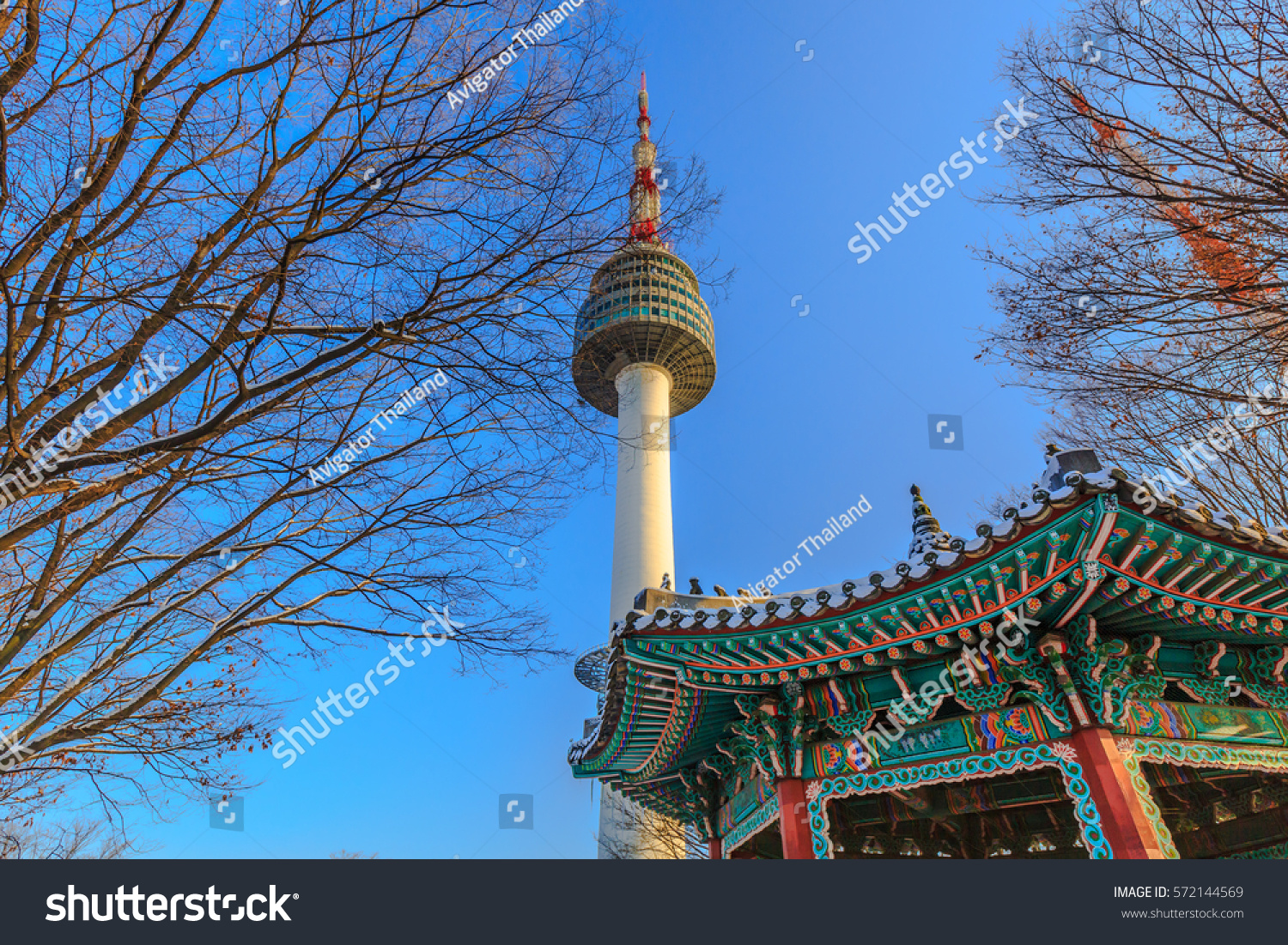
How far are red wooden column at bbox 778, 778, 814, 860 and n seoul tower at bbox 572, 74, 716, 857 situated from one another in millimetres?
26575

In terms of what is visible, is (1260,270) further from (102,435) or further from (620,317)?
(620,317)

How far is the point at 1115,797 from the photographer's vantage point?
5.61m

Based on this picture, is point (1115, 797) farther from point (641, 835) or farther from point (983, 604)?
point (641, 835)

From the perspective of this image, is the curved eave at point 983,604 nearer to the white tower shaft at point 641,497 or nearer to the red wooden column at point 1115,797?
the red wooden column at point 1115,797

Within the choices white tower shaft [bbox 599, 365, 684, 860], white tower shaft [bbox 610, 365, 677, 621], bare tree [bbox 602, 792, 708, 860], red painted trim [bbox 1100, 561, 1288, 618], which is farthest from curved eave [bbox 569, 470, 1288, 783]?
white tower shaft [bbox 610, 365, 677, 621]

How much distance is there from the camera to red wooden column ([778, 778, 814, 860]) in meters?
6.69

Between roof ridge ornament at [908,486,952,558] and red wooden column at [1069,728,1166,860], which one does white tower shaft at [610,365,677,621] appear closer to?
roof ridge ornament at [908,486,952,558]

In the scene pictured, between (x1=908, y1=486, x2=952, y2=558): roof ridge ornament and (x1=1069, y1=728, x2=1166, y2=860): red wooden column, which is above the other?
(x1=908, y1=486, x2=952, y2=558): roof ridge ornament

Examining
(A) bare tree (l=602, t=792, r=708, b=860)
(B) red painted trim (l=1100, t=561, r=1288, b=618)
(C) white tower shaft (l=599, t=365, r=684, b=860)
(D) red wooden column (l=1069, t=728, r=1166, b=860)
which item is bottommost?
(D) red wooden column (l=1069, t=728, r=1166, b=860)

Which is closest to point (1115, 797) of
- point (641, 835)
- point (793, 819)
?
point (793, 819)

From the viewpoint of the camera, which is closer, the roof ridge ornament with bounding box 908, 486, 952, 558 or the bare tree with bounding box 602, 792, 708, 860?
the roof ridge ornament with bounding box 908, 486, 952, 558

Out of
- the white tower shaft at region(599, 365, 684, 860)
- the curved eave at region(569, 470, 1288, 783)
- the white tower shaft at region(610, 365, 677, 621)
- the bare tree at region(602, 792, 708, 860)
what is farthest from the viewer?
the white tower shaft at region(610, 365, 677, 621)

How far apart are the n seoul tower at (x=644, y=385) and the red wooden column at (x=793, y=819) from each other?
87.2ft

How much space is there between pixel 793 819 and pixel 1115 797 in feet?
8.85
